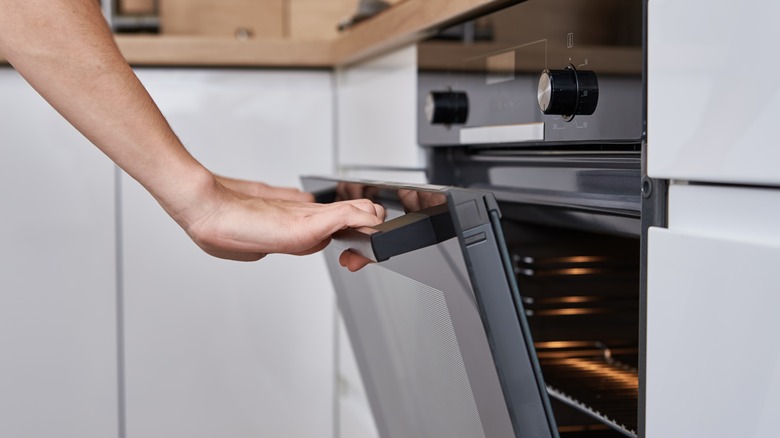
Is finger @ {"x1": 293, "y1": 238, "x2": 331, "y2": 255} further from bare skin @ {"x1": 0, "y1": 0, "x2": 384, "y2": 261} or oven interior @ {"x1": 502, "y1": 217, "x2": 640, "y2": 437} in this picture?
oven interior @ {"x1": 502, "y1": 217, "x2": 640, "y2": 437}

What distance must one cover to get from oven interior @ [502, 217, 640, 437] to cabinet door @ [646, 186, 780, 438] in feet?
1.35

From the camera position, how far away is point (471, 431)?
2.55ft

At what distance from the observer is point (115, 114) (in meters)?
0.72

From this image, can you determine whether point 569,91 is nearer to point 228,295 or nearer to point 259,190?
point 259,190

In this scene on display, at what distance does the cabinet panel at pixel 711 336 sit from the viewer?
0.50m

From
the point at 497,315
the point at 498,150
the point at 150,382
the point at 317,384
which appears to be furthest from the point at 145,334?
the point at 497,315

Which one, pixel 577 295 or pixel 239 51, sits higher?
pixel 239 51

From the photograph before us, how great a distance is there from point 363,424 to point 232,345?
29 centimetres

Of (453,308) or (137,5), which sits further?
(137,5)

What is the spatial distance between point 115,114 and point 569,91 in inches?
13.8

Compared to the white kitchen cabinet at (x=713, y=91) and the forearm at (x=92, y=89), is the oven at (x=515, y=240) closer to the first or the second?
the white kitchen cabinet at (x=713, y=91)

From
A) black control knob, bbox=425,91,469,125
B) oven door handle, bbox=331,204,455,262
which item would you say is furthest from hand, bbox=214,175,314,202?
oven door handle, bbox=331,204,455,262

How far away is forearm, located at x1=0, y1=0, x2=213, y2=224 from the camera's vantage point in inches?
28.4

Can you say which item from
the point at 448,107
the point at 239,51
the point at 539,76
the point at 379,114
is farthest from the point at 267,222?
the point at 239,51
